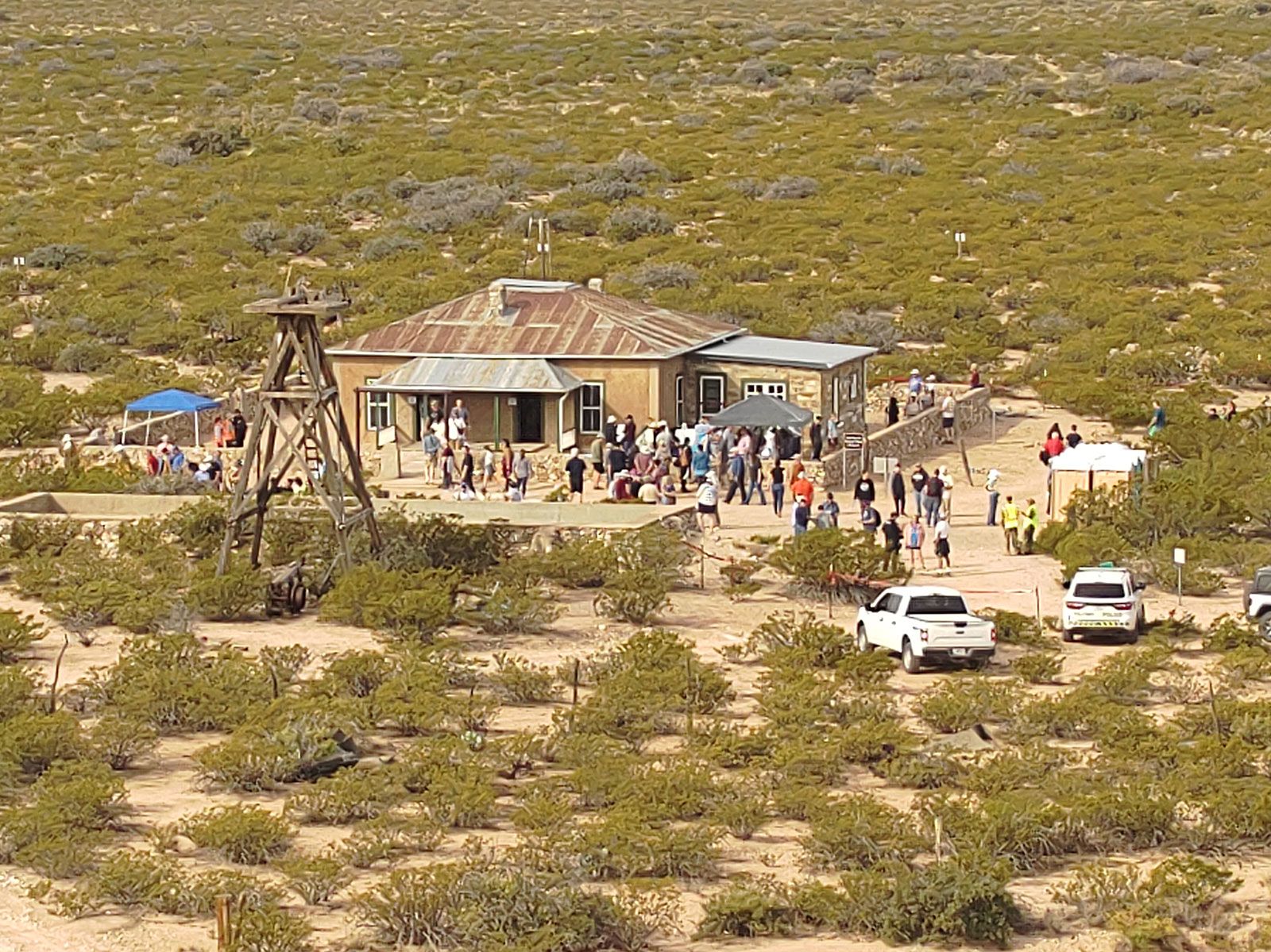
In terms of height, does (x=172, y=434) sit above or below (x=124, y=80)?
below

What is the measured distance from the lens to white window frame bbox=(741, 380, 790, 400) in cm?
4028

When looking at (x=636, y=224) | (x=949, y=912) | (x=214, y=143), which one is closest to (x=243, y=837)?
(x=949, y=912)

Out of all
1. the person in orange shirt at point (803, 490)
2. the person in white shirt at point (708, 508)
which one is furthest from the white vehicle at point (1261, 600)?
the person in white shirt at point (708, 508)

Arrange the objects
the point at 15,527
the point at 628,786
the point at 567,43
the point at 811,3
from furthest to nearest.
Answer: the point at 811,3 → the point at 567,43 → the point at 15,527 → the point at 628,786

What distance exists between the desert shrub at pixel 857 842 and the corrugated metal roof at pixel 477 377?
20593mm

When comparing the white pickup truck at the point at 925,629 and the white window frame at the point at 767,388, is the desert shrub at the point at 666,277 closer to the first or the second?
the white window frame at the point at 767,388

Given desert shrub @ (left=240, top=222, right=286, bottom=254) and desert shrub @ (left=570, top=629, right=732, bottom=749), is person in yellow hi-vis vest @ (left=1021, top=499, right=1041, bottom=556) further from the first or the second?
desert shrub @ (left=240, top=222, right=286, bottom=254)

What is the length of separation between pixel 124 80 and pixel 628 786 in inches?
3092

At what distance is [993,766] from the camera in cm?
2005

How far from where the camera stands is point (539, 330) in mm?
40250

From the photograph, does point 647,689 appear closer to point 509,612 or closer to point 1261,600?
point 509,612

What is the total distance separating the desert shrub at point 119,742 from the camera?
20.6 m

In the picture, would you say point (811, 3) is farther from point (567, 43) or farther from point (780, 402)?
point (780, 402)

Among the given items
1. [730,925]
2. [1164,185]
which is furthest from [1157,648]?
[1164,185]
